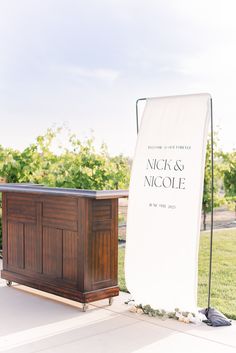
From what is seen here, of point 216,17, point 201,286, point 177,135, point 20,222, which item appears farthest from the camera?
point 216,17

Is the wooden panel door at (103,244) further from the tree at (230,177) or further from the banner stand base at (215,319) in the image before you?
the tree at (230,177)

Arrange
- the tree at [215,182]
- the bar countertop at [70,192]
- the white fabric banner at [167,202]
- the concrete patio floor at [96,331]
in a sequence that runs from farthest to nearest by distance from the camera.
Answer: the tree at [215,182] < the bar countertop at [70,192] < the white fabric banner at [167,202] < the concrete patio floor at [96,331]

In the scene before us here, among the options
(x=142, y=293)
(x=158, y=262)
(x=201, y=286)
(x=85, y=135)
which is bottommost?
(x=201, y=286)

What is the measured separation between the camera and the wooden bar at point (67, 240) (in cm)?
421

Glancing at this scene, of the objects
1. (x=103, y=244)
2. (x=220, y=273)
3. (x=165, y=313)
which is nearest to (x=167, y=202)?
(x=103, y=244)

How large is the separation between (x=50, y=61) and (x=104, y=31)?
3.92ft

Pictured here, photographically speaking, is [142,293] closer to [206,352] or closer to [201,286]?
[206,352]

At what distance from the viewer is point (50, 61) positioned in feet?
32.4

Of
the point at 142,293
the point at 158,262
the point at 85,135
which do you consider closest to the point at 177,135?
the point at 158,262

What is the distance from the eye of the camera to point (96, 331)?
380 cm

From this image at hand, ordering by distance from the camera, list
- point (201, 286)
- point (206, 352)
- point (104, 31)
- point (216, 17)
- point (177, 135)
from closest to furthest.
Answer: point (206, 352) → point (177, 135) → point (201, 286) → point (216, 17) → point (104, 31)

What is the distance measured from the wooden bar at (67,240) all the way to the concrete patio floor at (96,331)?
0.16 m

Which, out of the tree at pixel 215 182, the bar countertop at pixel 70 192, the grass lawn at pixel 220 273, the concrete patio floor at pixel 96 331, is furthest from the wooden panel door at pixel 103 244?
the tree at pixel 215 182

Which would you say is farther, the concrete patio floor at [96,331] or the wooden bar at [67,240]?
the wooden bar at [67,240]
